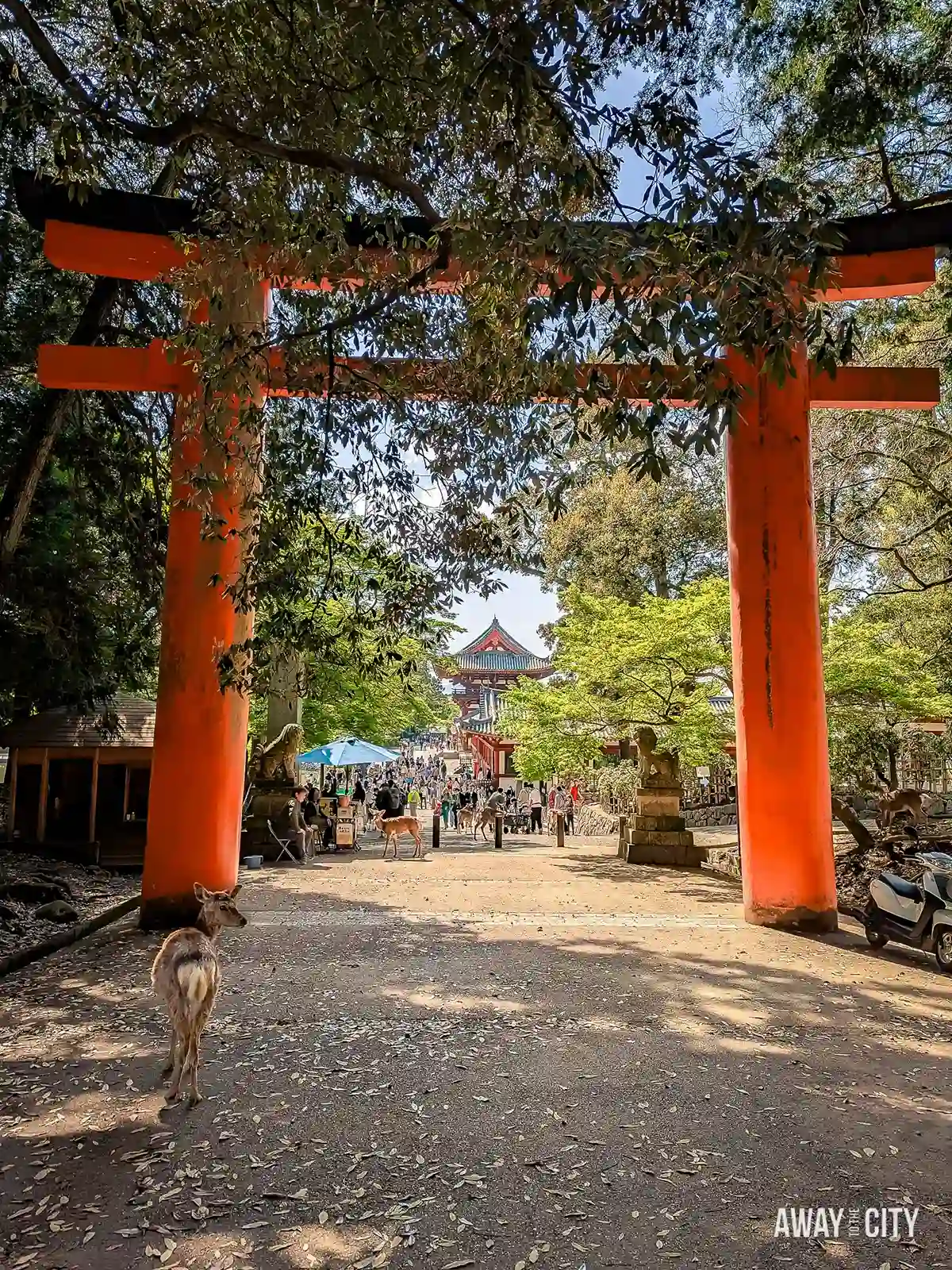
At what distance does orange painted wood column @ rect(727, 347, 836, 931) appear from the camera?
22.6ft

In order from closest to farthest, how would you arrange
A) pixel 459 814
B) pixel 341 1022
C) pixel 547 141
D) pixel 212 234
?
pixel 547 141 < pixel 341 1022 < pixel 212 234 < pixel 459 814

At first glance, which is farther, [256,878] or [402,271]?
[256,878]

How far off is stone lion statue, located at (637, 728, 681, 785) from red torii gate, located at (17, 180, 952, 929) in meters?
4.53

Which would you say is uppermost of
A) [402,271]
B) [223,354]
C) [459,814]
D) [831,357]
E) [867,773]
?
[402,271]

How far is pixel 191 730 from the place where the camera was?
22.2 feet

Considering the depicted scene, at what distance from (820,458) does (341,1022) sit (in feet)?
38.9

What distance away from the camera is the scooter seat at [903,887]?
239 inches

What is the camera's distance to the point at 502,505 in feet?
15.4

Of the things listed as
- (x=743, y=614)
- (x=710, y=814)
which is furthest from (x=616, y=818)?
(x=743, y=614)

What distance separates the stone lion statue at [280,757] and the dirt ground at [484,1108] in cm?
609

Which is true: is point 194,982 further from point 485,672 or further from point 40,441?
point 485,672

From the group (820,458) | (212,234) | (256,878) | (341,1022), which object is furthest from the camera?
(820,458)

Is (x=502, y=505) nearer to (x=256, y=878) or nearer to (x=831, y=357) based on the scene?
(x=831, y=357)

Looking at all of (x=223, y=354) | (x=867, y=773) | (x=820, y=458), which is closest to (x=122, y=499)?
(x=223, y=354)
